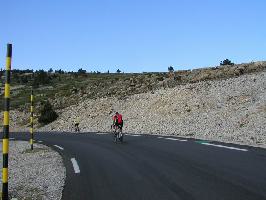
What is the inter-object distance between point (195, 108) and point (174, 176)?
28.2 meters

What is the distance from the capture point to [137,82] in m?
59.7

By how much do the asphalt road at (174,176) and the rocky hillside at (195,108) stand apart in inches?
263

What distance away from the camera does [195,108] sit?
127 feet

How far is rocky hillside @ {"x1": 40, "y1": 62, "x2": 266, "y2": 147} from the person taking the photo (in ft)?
91.9

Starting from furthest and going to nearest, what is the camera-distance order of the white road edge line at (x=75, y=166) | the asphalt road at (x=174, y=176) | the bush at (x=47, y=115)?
1. the bush at (x=47, y=115)
2. the white road edge line at (x=75, y=166)
3. the asphalt road at (x=174, y=176)

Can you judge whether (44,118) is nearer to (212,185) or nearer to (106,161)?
(106,161)

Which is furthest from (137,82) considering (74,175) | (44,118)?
(74,175)

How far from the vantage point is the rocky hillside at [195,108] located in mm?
28000

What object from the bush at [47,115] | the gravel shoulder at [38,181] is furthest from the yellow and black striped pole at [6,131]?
the bush at [47,115]

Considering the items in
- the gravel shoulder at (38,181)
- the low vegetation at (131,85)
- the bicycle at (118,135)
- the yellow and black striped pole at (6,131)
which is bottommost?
the gravel shoulder at (38,181)

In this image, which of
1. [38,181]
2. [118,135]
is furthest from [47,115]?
[38,181]

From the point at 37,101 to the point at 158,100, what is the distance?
95.1ft

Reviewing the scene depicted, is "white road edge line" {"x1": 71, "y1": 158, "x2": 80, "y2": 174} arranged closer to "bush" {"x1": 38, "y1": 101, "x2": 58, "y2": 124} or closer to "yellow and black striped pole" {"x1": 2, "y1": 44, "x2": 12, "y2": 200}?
"yellow and black striped pole" {"x1": 2, "y1": 44, "x2": 12, "y2": 200}

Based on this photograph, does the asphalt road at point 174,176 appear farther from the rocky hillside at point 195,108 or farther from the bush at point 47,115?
the bush at point 47,115
